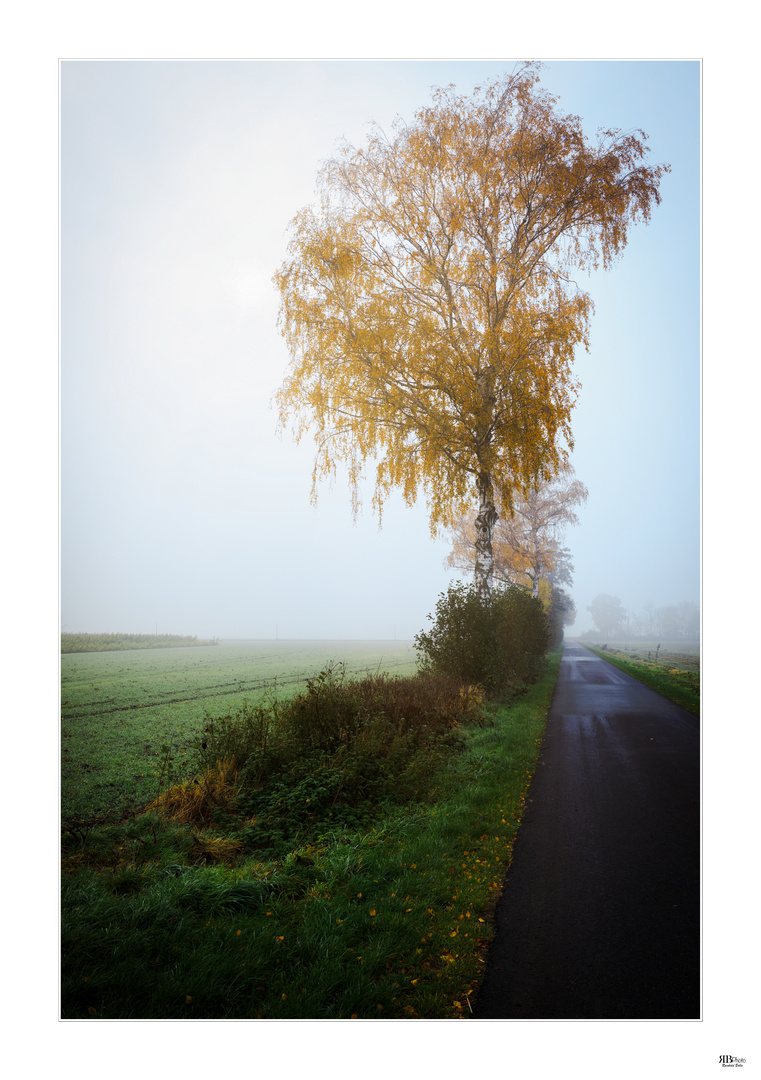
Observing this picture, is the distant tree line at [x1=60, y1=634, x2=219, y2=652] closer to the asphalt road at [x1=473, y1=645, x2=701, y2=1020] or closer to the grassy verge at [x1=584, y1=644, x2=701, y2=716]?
the asphalt road at [x1=473, y1=645, x2=701, y2=1020]

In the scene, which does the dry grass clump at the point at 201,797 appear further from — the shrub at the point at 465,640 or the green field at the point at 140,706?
the shrub at the point at 465,640

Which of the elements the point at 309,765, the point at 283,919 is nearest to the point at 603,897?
the point at 283,919

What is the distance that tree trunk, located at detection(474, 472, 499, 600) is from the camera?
34.4 feet

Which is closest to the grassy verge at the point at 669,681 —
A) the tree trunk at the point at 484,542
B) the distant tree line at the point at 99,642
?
the tree trunk at the point at 484,542

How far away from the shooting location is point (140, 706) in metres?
8.97

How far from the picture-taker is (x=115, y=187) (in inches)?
205

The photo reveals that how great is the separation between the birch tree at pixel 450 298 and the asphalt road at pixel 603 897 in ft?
15.7

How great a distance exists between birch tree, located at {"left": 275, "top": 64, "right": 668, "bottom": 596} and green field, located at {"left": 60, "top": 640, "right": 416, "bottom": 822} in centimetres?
391

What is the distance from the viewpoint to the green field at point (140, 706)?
5.17m

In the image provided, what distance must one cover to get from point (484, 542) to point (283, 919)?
26.6 feet

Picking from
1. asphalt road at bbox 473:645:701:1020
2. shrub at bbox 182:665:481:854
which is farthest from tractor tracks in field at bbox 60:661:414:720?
asphalt road at bbox 473:645:701:1020

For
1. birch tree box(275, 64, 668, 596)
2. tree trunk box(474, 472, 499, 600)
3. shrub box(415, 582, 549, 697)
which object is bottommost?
shrub box(415, 582, 549, 697)
